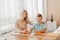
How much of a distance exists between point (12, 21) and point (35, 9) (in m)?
0.84

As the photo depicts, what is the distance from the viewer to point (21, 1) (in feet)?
9.80

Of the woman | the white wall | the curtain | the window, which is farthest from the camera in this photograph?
the white wall

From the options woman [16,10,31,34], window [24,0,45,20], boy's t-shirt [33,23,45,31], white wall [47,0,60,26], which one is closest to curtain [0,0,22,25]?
woman [16,10,31,34]

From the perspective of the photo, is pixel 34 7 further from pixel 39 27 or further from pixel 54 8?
pixel 39 27

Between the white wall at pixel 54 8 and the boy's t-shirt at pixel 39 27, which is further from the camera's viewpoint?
the white wall at pixel 54 8

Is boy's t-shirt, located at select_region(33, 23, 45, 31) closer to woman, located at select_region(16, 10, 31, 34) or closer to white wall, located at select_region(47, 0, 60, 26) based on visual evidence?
woman, located at select_region(16, 10, 31, 34)

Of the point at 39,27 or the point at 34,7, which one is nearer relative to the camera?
the point at 39,27

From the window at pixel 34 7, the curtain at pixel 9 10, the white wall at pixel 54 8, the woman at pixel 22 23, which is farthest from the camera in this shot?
the white wall at pixel 54 8

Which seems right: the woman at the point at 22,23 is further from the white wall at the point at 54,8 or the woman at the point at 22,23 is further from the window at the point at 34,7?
the white wall at the point at 54,8

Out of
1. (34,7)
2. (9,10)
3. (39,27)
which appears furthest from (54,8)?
(9,10)

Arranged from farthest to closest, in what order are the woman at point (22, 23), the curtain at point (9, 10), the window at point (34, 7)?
the window at point (34, 7) < the woman at point (22, 23) < the curtain at point (9, 10)

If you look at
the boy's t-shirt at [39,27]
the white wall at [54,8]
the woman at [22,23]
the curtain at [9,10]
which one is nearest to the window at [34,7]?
the white wall at [54,8]

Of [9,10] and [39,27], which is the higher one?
[9,10]

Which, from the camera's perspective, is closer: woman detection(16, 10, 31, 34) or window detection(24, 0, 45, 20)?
woman detection(16, 10, 31, 34)
